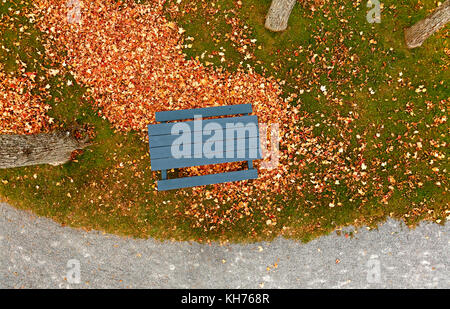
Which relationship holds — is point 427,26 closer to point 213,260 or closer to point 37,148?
point 213,260

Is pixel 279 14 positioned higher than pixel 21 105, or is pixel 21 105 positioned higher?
pixel 279 14

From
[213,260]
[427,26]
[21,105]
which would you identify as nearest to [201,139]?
[213,260]

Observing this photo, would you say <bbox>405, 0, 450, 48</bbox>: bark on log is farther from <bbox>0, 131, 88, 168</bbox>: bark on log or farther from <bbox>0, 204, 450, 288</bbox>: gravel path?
<bbox>0, 131, 88, 168</bbox>: bark on log

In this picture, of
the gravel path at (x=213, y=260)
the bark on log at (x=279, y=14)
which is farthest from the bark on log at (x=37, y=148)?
the bark on log at (x=279, y=14)

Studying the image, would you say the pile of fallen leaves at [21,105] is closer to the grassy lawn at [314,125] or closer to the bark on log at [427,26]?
the grassy lawn at [314,125]

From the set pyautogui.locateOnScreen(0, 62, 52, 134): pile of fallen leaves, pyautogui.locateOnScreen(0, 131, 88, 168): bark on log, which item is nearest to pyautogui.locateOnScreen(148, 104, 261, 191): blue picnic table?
pyautogui.locateOnScreen(0, 131, 88, 168): bark on log
